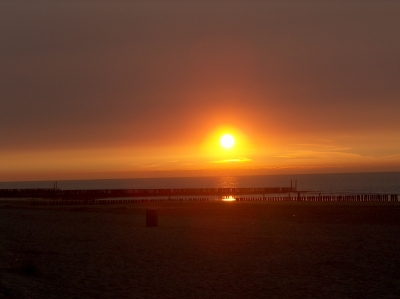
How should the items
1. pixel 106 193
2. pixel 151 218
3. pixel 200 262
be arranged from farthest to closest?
1. pixel 106 193
2. pixel 151 218
3. pixel 200 262

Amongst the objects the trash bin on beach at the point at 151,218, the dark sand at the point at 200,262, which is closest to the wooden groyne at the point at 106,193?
the trash bin on beach at the point at 151,218

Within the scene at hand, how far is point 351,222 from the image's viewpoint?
27406 millimetres

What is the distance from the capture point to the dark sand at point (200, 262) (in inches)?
432

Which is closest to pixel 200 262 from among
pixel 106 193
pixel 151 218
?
pixel 151 218

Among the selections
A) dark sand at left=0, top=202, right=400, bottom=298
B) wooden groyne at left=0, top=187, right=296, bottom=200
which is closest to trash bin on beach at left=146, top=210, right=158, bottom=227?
dark sand at left=0, top=202, right=400, bottom=298

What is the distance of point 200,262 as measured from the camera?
14.7m

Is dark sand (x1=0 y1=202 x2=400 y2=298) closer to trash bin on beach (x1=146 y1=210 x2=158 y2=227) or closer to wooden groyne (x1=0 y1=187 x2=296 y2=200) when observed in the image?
trash bin on beach (x1=146 y1=210 x2=158 y2=227)

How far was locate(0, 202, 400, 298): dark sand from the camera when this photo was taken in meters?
11.0

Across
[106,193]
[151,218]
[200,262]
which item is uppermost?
[151,218]

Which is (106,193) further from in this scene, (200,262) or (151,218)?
(200,262)

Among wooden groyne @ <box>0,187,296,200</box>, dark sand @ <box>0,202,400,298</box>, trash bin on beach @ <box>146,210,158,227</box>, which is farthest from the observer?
wooden groyne @ <box>0,187,296,200</box>

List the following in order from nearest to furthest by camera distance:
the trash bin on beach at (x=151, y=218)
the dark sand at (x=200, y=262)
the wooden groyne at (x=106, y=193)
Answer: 1. the dark sand at (x=200, y=262)
2. the trash bin on beach at (x=151, y=218)
3. the wooden groyne at (x=106, y=193)

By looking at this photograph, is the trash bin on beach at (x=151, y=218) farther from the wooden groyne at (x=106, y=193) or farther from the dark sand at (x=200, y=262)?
the wooden groyne at (x=106, y=193)

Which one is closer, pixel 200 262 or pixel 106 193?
pixel 200 262
